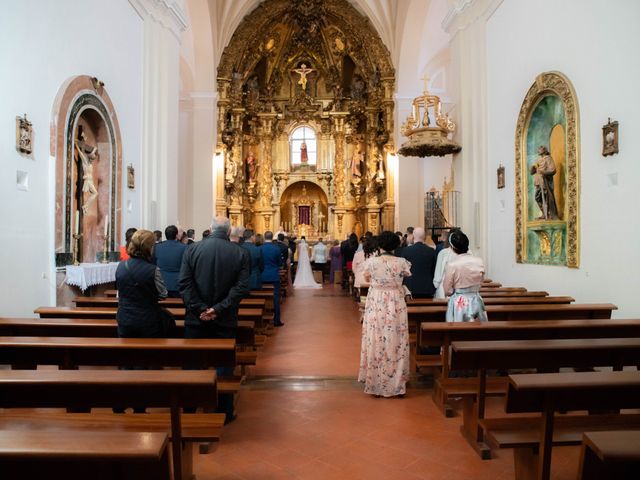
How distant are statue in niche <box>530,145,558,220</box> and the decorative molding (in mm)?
7899

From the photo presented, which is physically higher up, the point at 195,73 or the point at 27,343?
the point at 195,73

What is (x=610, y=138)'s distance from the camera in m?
5.65

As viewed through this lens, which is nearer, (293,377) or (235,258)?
(235,258)

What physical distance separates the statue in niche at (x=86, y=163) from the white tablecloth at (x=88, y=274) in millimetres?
1151

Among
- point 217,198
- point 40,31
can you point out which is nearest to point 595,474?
point 40,31

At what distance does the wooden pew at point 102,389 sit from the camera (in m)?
2.39

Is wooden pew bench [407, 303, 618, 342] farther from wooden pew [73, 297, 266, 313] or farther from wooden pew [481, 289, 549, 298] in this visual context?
wooden pew [73, 297, 266, 313]

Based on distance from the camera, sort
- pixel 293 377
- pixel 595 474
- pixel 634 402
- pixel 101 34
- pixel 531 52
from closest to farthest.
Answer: pixel 595 474, pixel 634 402, pixel 293 377, pixel 531 52, pixel 101 34

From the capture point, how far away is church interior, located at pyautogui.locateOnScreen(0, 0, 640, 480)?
105 inches

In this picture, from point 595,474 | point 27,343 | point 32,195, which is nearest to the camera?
point 595,474

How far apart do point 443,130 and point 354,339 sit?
5.06m

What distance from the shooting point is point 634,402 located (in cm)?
238

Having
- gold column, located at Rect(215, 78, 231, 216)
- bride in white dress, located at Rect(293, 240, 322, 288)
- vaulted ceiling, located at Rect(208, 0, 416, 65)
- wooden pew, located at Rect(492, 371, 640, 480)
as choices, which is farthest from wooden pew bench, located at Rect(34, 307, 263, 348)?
vaulted ceiling, located at Rect(208, 0, 416, 65)

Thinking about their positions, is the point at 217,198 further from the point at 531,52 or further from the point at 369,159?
the point at 531,52
